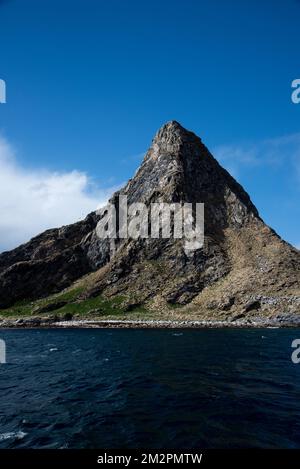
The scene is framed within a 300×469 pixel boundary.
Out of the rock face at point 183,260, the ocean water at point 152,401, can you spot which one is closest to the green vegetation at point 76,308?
the rock face at point 183,260

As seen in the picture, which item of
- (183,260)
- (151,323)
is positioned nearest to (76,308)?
(151,323)

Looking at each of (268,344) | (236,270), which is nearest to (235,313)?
(236,270)

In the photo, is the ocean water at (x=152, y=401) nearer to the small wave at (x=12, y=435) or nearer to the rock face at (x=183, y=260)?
the small wave at (x=12, y=435)

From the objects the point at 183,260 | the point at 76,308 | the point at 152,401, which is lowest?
the point at 152,401

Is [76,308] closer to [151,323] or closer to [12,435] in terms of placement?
[151,323]

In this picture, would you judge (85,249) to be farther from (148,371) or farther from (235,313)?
(148,371)

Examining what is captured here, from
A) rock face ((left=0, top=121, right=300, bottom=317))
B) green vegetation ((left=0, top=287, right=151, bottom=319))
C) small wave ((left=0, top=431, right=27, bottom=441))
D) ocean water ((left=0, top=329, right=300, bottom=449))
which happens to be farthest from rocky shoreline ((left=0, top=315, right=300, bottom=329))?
small wave ((left=0, top=431, right=27, bottom=441))
